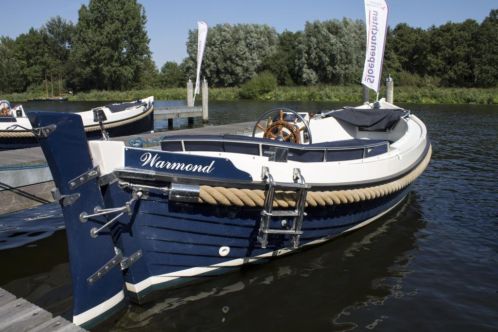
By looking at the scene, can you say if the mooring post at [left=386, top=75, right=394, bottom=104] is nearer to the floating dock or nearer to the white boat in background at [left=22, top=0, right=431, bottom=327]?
the white boat in background at [left=22, top=0, right=431, bottom=327]

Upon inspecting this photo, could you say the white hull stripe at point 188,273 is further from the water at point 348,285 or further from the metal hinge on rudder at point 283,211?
the metal hinge on rudder at point 283,211

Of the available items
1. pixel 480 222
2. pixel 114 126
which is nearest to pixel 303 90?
pixel 114 126

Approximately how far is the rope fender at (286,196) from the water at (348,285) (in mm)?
1113

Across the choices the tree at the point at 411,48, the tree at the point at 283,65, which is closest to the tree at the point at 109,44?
the tree at the point at 283,65

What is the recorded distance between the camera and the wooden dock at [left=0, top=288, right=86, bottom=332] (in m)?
4.27

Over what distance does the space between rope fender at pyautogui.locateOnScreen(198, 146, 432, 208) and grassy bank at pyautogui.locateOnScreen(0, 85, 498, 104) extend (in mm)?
38411

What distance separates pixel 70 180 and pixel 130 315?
1.87 metres

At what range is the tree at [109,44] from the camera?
6731cm

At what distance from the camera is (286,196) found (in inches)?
236

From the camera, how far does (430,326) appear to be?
5441mm

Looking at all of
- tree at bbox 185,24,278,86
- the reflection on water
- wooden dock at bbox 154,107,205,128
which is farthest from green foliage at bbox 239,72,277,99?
the reflection on water

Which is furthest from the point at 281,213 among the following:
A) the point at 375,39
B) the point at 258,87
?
the point at 258,87

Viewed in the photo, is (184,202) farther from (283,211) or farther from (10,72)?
(10,72)

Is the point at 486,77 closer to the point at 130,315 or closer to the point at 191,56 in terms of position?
the point at 191,56
